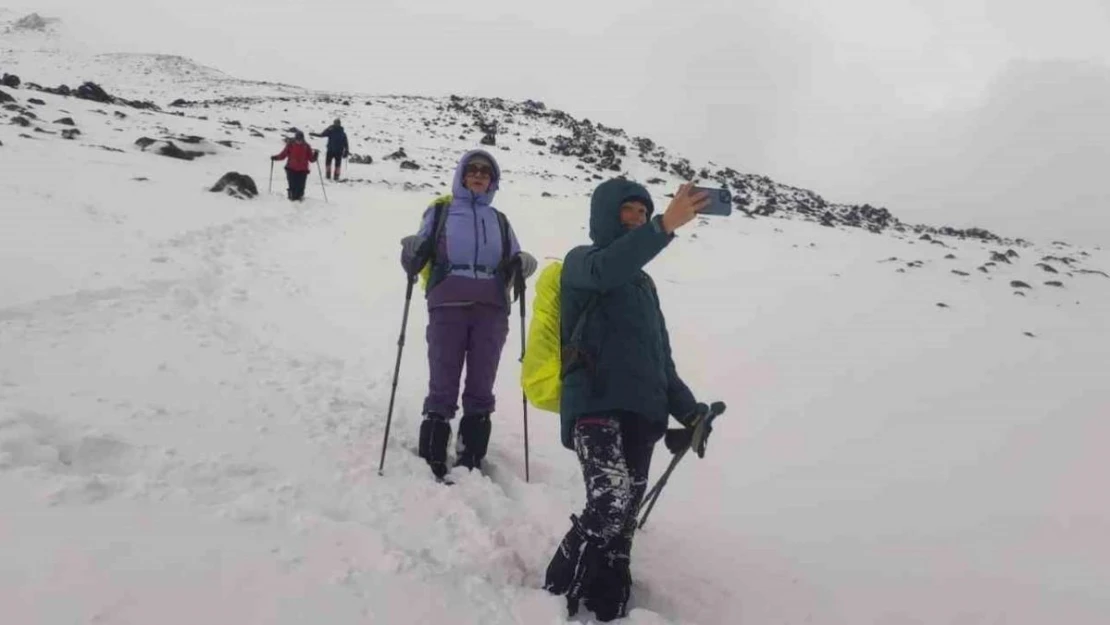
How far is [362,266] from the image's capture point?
11.5 m

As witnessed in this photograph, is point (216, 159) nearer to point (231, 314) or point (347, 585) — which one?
point (231, 314)

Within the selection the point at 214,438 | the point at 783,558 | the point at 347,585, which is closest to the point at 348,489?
the point at 214,438

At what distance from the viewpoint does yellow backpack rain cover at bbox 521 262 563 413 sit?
349 centimetres

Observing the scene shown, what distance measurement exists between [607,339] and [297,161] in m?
14.9

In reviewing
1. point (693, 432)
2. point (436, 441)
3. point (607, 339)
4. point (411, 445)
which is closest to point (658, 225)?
point (607, 339)

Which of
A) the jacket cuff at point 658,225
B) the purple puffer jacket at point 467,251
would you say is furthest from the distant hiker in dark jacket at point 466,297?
the jacket cuff at point 658,225

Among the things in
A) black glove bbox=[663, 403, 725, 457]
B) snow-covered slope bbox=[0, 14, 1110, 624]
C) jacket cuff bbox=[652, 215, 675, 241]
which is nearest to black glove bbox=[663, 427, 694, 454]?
black glove bbox=[663, 403, 725, 457]

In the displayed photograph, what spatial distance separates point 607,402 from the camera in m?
3.25

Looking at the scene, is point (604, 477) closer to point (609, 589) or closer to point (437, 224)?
point (609, 589)

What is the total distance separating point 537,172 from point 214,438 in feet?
82.7

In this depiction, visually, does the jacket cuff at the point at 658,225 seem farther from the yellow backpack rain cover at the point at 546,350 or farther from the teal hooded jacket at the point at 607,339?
the yellow backpack rain cover at the point at 546,350

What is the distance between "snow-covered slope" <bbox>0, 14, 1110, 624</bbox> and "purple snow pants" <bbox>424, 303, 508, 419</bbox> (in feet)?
1.76

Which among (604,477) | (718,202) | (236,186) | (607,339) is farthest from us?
(236,186)

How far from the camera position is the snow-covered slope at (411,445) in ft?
9.96
